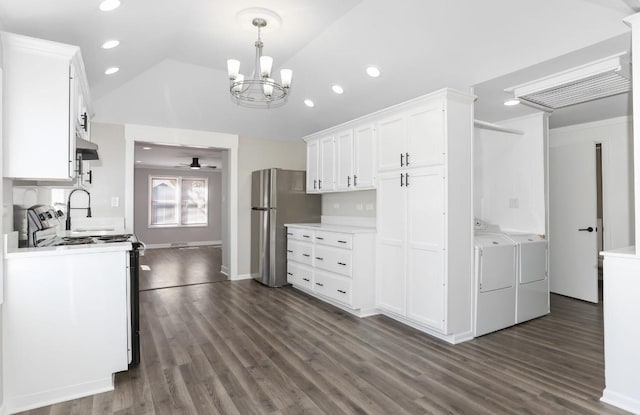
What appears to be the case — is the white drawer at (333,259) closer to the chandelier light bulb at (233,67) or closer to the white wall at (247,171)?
the white wall at (247,171)

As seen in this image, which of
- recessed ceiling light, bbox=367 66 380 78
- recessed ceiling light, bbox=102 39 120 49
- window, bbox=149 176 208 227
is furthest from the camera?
window, bbox=149 176 208 227

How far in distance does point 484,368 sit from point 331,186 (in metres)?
2.91

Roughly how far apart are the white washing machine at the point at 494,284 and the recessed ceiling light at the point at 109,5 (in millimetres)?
3422

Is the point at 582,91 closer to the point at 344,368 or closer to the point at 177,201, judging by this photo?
the point at 344,368

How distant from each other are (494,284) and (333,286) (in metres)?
1.76

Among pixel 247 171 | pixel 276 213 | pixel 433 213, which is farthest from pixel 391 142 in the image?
pixel 247 171

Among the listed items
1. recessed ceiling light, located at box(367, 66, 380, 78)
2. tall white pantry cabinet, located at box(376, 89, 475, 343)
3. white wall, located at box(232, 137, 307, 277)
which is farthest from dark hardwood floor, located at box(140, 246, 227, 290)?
recessed ceiling light, located at box(367, 66, 380, 78)

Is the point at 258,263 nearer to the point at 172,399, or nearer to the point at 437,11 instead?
the point at 172,399

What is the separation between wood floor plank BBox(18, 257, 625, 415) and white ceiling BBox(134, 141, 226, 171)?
4307 mm

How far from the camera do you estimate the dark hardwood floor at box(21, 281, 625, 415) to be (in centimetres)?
221

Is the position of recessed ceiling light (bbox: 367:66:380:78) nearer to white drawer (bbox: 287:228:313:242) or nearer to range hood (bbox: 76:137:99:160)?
white drawer (bbox: 287:228:313:242)

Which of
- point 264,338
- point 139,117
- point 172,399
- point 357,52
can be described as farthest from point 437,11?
point 139,117

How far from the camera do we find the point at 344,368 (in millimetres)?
2711

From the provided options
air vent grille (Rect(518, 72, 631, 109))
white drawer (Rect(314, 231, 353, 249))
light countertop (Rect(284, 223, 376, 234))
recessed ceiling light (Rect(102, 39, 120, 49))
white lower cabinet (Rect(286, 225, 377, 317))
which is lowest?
white lower cabinet (Rect(286, 225, 377, 317))
